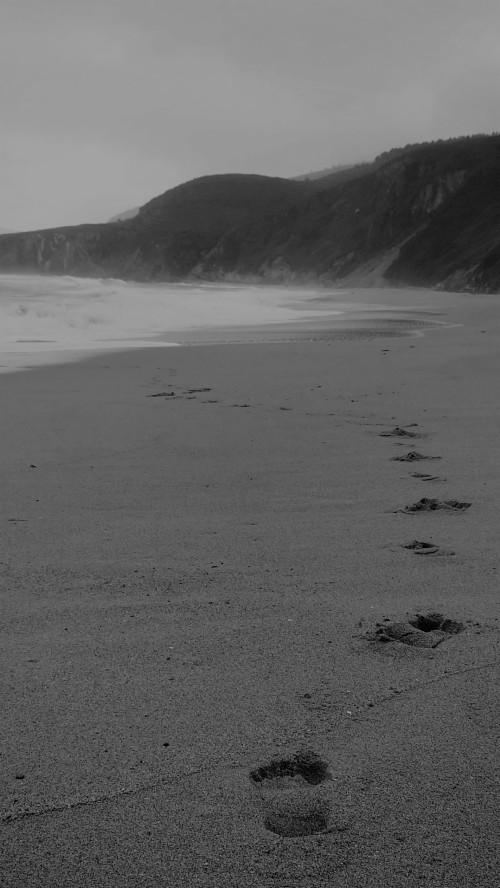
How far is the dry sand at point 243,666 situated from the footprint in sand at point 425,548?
59 mm

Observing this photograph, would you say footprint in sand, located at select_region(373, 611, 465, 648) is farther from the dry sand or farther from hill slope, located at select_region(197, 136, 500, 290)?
hill slope, located at select_region(197, 136, 500, 290)

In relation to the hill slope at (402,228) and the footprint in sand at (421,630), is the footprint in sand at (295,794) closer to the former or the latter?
the footprint in sand at (421,630)

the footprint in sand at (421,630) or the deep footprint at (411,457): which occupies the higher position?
the deep footprint at (411,457)

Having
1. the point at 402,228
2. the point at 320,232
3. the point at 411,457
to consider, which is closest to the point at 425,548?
the point at 411,457

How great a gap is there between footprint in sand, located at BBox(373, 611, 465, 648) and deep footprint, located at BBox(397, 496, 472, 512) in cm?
117

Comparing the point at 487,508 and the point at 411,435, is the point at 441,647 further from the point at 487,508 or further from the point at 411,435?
the point at 411,435

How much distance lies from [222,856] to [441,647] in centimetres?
100

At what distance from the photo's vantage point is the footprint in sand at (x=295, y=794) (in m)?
1.60

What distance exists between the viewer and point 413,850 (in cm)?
153

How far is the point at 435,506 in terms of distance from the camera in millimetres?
3674

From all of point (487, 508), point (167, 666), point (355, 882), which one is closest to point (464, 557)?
point (487, 508)

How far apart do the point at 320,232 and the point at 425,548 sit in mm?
85995

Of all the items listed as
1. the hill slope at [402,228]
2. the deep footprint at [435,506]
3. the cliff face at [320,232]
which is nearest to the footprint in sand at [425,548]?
the deep footprint at [435,506]

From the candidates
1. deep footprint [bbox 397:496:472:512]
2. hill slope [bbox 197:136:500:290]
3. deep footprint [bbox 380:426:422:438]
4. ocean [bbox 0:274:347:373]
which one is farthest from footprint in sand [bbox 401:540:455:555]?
hill slope [bbox 197:136:500:290]
